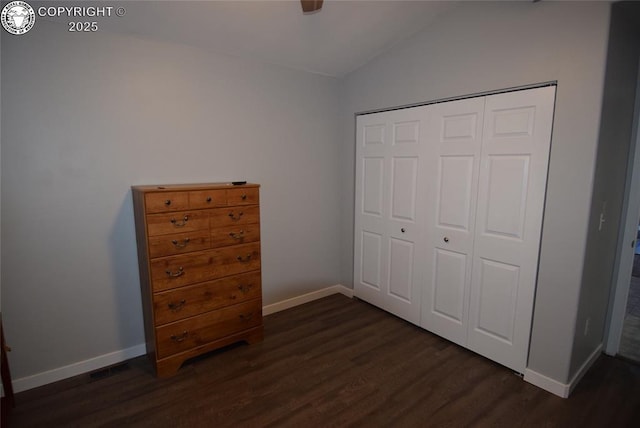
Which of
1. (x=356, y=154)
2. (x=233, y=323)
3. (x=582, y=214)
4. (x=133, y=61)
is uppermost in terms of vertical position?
(x=133, y=61)

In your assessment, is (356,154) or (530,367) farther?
(356,154)

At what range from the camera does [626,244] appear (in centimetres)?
246

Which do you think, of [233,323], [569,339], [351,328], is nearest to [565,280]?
[569,339]

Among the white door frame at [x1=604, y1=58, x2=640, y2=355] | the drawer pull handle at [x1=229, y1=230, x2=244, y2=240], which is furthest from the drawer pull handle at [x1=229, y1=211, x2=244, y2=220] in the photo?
the white door frame at [x1=604, y1=58, x2=640, y2=355]

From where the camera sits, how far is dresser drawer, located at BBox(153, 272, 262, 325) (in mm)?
2240

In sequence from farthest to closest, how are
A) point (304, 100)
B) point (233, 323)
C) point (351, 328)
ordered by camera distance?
point (304, 100) → point (351, 328) → point (233, 323)

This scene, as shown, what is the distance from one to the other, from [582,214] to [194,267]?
2.48m

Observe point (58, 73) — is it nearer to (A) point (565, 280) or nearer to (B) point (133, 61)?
(B) point (133, 61)

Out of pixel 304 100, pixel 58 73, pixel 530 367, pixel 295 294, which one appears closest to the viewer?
pixel 58 73

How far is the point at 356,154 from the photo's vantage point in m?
3.41

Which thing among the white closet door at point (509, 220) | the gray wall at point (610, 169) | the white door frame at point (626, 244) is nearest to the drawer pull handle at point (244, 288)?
the white closet door at point (509, 220)

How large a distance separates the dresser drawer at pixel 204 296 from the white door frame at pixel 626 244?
2.75 meters

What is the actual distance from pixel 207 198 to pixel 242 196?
10.5 inches

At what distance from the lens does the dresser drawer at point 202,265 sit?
2203 millimetres
